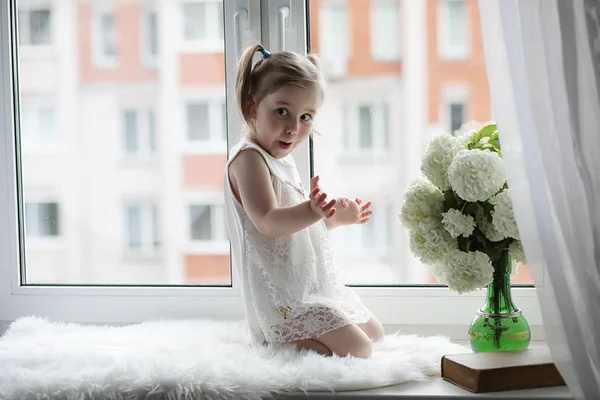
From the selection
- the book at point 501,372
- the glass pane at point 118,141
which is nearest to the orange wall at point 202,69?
the glass pane at point 118,141

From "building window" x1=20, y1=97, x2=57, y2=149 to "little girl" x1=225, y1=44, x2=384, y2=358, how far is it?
1.92ft

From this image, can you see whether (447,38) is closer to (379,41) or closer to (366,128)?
(379,41)

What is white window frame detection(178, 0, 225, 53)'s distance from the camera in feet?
5.50

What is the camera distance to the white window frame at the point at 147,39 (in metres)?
1.71

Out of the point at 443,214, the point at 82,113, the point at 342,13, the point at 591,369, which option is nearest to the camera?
the point at 591,369

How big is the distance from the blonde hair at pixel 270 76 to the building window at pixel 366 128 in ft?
0.81

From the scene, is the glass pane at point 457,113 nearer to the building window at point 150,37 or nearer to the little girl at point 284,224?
the little girl at point 284,224

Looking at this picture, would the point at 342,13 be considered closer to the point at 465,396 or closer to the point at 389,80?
the point at 389,80

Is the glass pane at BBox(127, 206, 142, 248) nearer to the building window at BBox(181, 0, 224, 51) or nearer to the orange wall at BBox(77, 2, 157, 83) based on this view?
the orange wall at BBox(77, 2, 157, 83)

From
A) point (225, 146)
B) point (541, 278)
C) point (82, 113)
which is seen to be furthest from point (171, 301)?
point (541, 278)

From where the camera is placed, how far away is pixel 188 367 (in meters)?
1.22

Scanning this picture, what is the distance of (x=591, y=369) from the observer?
1111 millimetres

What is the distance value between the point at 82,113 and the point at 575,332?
4.06 feet

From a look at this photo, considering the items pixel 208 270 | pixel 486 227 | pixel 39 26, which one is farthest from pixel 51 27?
pixel 486 227
